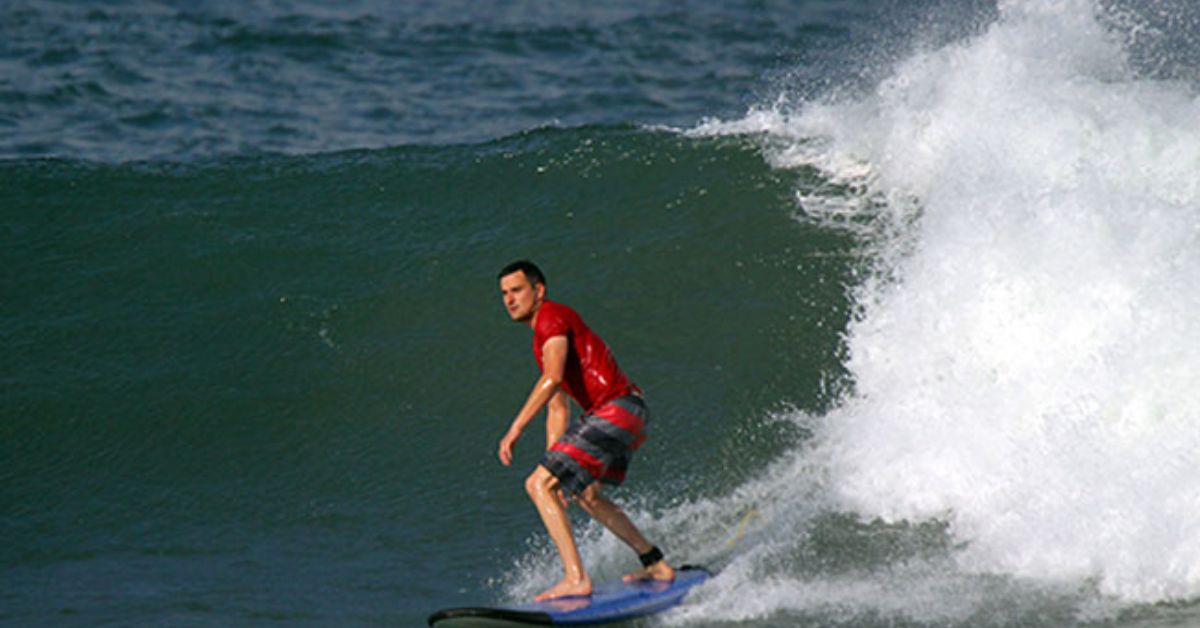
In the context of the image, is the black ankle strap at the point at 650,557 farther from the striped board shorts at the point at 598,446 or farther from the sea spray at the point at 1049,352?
the sea spray at the point at 1049,352

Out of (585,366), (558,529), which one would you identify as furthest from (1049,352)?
(558,529)

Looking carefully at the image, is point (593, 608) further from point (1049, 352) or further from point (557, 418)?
point (1049, 352)

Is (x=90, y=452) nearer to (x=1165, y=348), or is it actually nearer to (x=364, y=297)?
(x=364, y=297)

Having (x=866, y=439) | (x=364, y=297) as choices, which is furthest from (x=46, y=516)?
(x=866, y=439)

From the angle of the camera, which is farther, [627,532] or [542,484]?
[627,532]

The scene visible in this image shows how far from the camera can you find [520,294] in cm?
667

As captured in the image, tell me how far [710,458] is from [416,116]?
23.5 feet

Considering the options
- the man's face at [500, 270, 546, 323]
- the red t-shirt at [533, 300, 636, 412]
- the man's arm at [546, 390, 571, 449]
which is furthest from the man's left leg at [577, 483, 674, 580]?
the man's face at [500, 270, 546, 323]

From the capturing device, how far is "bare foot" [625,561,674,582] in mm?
6930

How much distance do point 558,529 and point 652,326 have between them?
3738 millimetres

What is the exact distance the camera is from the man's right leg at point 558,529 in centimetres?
662

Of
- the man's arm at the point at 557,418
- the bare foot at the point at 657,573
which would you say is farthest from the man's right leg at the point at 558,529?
the bare foot at the point at 657,573

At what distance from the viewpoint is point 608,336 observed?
10.2 meters

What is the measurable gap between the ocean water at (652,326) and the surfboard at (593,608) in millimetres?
142
